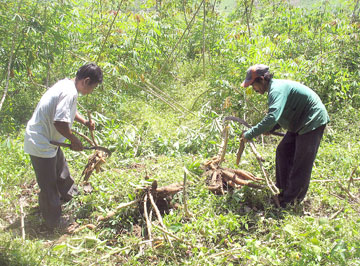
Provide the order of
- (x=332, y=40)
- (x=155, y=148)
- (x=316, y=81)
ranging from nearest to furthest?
1. (x=155, y=148)
2. (x=316, y=81)
3. (x=332, y=40)

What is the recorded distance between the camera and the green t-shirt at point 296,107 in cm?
244

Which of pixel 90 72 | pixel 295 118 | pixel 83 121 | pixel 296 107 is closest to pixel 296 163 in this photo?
pixel 295 118

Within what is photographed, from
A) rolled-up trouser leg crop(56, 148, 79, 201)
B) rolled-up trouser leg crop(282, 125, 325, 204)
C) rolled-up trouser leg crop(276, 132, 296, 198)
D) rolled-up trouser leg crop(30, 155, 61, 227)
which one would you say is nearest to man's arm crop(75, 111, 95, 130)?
rolled-up trouser leg crop(56, 148, 79, 201)

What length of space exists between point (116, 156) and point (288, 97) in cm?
242

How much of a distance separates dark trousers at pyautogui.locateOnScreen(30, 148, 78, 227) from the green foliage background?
209 millimetres

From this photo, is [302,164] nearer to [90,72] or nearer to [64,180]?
[90,72]

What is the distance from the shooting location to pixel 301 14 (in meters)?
7.18

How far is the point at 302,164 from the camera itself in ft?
8.70

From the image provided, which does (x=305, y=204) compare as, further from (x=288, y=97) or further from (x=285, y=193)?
(x=288, y=97)

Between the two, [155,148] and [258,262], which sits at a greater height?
[155,148]

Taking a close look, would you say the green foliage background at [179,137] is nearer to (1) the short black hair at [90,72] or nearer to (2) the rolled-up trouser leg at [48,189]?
(2) the rolled-up trouser leg at [48,189]

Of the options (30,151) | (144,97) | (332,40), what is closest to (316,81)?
(332,40)

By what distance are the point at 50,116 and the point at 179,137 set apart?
2.26m

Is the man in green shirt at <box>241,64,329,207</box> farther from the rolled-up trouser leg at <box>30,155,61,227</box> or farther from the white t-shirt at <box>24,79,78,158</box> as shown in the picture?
the rolled-up trouser leg at <box>30,155,61,227</box>
